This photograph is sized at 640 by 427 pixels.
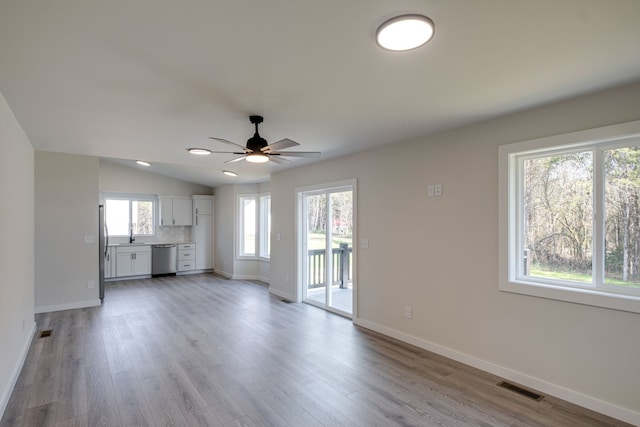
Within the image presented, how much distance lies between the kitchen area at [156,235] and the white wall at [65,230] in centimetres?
247

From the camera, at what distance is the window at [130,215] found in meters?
8.01

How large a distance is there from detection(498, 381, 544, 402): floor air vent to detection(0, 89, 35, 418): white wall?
3.96 m

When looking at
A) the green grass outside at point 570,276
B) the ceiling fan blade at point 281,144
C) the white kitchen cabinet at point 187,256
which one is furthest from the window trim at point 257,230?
the green grass outside at point 570,276

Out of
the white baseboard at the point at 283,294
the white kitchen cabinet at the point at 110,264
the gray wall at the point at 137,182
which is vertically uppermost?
the gray wall at the point at 137,182

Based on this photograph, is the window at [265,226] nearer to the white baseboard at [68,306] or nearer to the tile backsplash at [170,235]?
the tile backsplash at [170,235]

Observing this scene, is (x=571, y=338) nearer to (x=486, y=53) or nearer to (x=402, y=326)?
(x=402, y=326)

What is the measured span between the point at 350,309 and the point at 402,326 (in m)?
1.12

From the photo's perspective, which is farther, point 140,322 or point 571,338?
point 140,322

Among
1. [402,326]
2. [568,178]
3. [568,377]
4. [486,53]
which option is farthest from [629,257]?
[402,326]

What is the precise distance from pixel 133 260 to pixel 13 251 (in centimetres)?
515

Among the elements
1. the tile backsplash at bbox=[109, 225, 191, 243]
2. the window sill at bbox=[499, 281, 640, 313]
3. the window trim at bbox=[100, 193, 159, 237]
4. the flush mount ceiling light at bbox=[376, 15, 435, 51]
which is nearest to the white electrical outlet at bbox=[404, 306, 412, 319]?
the window sill at bbox=[499, 281, 640, 313]

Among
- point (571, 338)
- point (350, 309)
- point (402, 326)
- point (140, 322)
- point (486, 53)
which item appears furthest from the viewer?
point (350, 309)

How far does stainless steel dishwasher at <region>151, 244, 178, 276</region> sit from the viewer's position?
8086 millimetres

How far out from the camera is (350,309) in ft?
15.9
